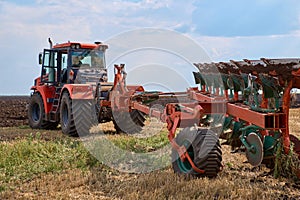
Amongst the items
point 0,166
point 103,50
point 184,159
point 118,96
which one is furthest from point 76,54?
point 184,159

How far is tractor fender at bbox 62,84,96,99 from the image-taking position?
9500 mm

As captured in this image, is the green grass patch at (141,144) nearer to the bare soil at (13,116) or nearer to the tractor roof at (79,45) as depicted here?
the tractor roof at (79,45)

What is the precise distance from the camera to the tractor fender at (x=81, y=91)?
374 inches

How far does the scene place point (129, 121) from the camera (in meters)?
A: 10.3

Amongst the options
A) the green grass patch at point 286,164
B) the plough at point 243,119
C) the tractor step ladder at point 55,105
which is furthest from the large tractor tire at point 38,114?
the green grass patch at point 286,164

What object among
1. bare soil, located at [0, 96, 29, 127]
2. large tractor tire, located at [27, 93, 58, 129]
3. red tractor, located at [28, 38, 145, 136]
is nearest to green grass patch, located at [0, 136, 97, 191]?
red tractor, located at [28, 38, 145, 136]

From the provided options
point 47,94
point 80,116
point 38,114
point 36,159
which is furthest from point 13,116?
point 36,159

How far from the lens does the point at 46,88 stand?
11180 mm

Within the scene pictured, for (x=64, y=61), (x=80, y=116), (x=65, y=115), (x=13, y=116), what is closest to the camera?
(x=80, y=116)

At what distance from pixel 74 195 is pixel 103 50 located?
20.9 feet

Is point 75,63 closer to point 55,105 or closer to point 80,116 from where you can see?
point 55,105

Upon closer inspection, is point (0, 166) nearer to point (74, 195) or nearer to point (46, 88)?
point (74, 195)

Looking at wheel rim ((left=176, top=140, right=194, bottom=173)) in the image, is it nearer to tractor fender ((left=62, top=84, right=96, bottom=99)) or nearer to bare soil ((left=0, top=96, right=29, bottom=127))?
tractor fender ((left=62, top=84, right=96, bottom=99))

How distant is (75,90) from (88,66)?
1.19 metres
